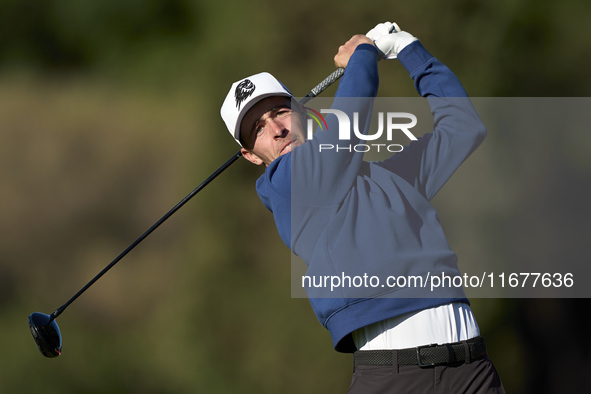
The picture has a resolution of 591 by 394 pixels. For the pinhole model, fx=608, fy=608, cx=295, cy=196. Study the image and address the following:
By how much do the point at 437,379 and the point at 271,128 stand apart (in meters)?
0.60

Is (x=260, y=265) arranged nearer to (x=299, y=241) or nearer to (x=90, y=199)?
(x=90, y=199)

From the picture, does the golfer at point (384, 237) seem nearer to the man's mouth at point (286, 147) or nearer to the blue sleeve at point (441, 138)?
the blue sleeve at point (441, 138)

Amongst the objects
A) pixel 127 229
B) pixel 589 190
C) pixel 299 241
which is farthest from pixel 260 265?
pixel 589 190

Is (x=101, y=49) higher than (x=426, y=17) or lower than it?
lower

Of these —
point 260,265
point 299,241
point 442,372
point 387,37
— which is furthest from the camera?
point 260,265

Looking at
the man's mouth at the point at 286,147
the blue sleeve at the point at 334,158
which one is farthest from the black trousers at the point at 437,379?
the man's mouth at the point at 286,147

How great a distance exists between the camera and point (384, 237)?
100 centimetres

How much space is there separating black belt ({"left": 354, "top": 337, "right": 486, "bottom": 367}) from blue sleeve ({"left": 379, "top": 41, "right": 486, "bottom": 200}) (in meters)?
0.31

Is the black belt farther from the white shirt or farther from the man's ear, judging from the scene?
the man's ear

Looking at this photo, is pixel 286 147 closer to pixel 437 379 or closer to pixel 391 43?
pixel 391 43

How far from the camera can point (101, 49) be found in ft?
6.57

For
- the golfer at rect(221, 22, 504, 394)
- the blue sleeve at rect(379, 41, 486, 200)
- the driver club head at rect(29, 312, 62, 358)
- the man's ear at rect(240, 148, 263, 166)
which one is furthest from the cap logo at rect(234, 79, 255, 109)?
the driver club head at rect(29, 312, 62, 358)

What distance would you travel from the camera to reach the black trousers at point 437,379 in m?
0.97

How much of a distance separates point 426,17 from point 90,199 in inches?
49.9
